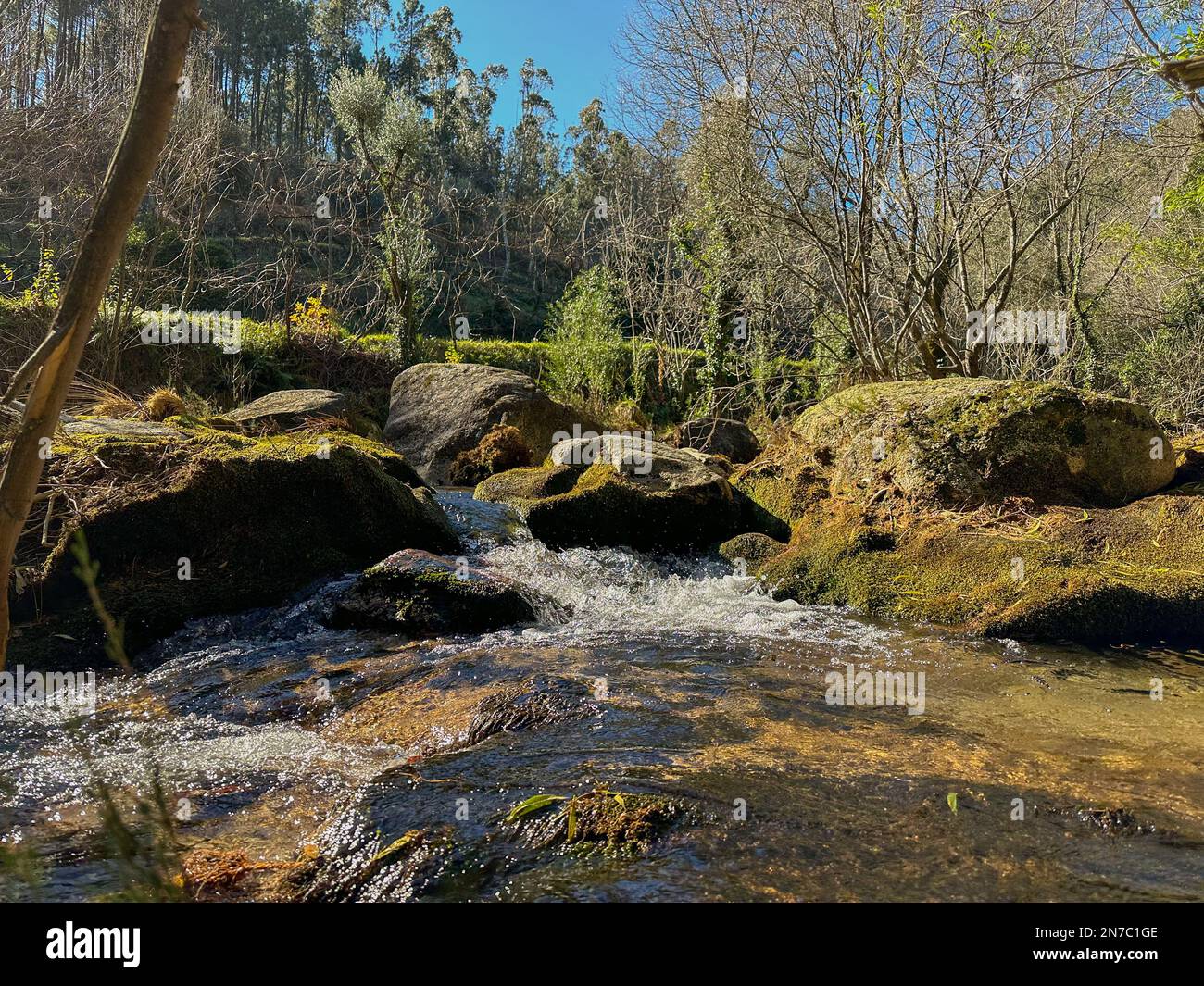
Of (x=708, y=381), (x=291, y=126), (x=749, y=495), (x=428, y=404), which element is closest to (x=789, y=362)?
(x=708, y=381)

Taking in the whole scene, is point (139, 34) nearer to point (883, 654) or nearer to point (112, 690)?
point (112, 690)

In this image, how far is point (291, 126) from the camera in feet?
173

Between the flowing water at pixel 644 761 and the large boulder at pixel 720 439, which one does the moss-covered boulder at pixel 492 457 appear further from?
the flowing water at pixel 644 761

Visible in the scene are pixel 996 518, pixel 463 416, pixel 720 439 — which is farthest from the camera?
pixel 720 439

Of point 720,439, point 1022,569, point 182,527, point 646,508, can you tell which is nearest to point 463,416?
point 720,439

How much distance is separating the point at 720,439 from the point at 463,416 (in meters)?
3.93

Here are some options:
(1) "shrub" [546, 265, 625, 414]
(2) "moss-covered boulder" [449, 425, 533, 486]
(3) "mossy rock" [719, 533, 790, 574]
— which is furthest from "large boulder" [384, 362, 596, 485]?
(3) "mossy rock" [719, 533, 790, 574]

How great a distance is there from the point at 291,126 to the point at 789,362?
49.4 meters

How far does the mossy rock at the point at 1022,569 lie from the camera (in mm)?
5602

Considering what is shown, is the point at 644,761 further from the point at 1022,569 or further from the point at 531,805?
the point at 1022,569

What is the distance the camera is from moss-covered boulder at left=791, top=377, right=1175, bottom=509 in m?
7.19

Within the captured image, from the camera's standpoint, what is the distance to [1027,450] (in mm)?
7207

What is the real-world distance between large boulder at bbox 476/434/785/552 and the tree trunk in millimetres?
7132

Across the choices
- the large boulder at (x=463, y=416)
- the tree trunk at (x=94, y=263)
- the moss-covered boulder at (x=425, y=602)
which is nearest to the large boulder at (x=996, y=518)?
the moss-covered boulder at (x=425, y=602)
